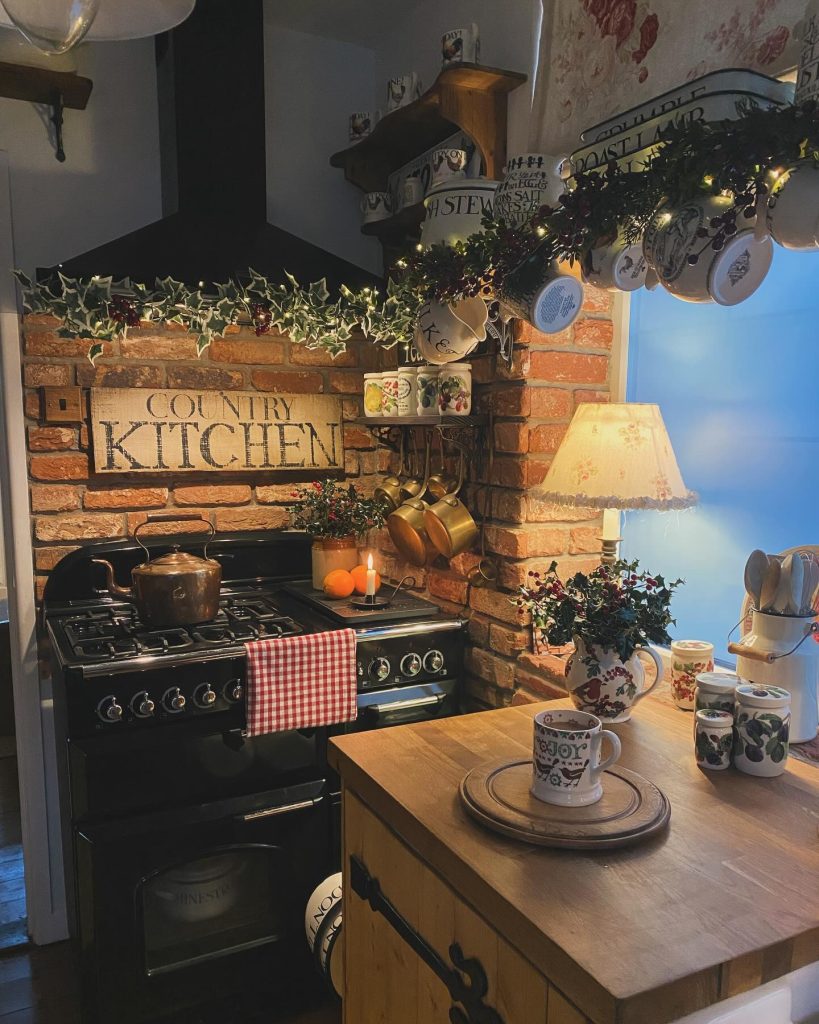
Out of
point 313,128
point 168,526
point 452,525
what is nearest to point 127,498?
point 168,526

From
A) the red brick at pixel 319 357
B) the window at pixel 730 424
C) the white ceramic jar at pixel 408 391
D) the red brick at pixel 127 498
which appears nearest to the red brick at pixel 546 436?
the window at pixel 730 424

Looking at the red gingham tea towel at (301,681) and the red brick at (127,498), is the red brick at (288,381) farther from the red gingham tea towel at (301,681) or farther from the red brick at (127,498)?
the red gingham tea towel at (301,681)

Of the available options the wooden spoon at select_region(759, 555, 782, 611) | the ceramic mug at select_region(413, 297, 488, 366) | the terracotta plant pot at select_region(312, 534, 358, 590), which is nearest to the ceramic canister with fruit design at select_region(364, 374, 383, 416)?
the terracotta plant pot at select_region(312, 534, 358, 590)

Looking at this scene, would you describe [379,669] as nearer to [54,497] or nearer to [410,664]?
[410,664]

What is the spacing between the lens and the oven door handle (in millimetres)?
2062

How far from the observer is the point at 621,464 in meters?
1.62

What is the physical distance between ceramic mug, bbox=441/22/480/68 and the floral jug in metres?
1.45

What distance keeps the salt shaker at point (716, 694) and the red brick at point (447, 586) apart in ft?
3.07

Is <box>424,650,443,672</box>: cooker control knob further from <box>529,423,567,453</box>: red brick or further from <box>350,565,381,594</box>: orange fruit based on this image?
<box>529,423,567,453</box>: red brick

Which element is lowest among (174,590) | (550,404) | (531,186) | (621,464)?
(174,590)

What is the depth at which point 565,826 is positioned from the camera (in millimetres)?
1061

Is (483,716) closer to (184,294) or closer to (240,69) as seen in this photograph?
(184,294)

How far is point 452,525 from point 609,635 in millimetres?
735

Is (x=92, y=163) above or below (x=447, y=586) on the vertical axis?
above
